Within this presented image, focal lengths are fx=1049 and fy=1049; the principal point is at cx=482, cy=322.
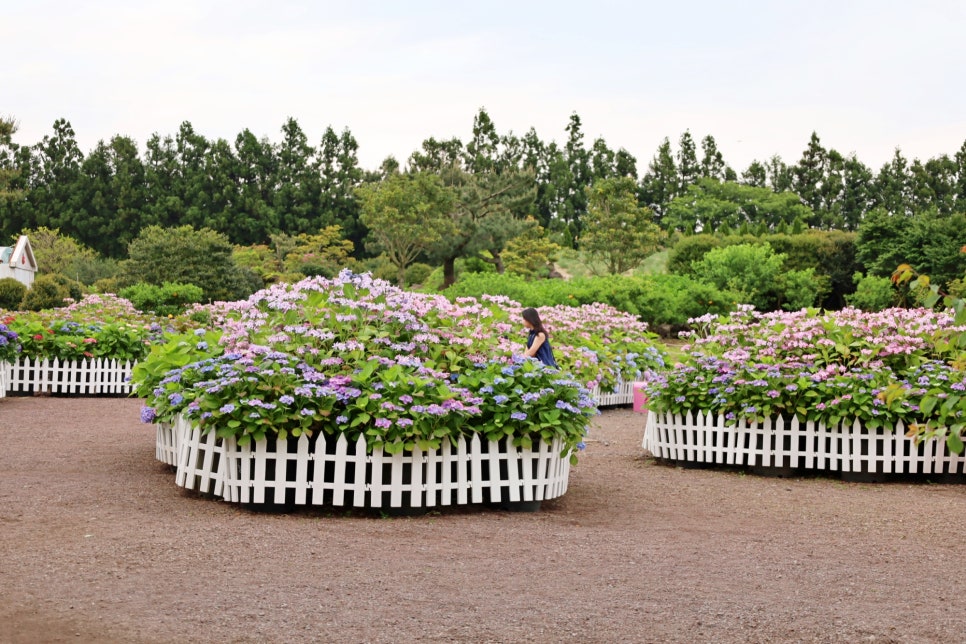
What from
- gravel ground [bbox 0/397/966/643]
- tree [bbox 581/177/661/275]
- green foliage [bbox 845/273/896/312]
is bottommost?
gravel ground [bbox 0/397/966/643]

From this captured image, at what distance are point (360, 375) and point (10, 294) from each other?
82.7ft

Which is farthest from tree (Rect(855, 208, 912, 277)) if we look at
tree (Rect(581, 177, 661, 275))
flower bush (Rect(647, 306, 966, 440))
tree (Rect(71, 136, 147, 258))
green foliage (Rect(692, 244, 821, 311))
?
tree (Rect(71, 136, 147, 258))

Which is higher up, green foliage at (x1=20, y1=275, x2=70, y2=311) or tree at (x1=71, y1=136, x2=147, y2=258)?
tree at (x1=71, y1=136, x2=147, y2=258)

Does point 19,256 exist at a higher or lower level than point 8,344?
higher

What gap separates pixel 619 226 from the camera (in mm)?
42500

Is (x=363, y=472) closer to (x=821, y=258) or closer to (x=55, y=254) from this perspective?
(x=821, y=258)

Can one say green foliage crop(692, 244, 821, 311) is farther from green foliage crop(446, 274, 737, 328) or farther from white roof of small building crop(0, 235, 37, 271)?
white roof of small building crop(0, 235, 37, 271)

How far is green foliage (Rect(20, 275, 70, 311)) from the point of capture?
28.1m

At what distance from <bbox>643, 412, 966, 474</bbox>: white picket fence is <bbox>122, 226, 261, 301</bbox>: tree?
26073 millimetres

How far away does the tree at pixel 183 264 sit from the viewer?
33.3 meters

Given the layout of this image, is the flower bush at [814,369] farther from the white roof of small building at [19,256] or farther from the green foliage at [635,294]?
the white roof of small building at [19,256]

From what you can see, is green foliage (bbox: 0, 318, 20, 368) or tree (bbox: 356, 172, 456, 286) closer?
green foliage (bbox: 0, 318, 20, 368)

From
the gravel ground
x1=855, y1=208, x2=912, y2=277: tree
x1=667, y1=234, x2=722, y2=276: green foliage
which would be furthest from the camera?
x1=667, y1=234, x2=722, y2=276: green foliage

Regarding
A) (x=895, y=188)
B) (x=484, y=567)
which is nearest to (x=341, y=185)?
(x=895, y=188)
